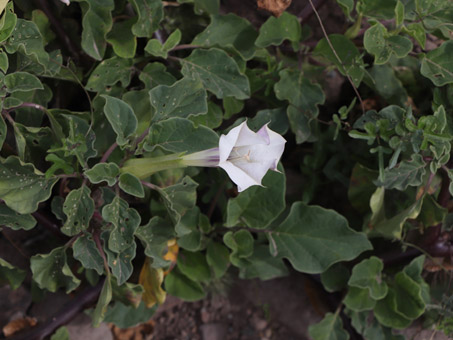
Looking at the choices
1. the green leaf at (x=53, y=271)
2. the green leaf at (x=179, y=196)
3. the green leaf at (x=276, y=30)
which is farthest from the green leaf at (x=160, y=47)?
the green leaf at (x=53, y=271)

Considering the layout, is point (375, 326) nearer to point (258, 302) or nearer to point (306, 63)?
point (258, 302)

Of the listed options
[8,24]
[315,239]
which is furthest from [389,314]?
[8,24]

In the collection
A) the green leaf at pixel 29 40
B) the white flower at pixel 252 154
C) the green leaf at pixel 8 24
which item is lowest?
the white flower at pixel 252 154

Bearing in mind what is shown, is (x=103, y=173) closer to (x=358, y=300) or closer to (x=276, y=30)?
(x=276, y=30)

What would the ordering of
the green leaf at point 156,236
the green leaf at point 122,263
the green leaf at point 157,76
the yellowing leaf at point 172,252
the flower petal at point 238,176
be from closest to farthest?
the flower petal at point 238,176 < the green leaf at point 122,263 < the green leaf at point 156,236 < the green leaf at point 157,76 < the yellowing leaf at point 172,252

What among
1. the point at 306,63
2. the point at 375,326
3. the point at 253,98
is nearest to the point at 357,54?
the point at 306,63

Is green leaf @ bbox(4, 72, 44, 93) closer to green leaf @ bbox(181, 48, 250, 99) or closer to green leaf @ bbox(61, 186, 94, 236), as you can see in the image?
green leaf @ bbox(61, 186, 94, 236)

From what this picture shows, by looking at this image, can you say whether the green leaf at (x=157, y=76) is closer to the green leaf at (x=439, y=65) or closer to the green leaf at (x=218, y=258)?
the green leaf at (x=218, y=258)
